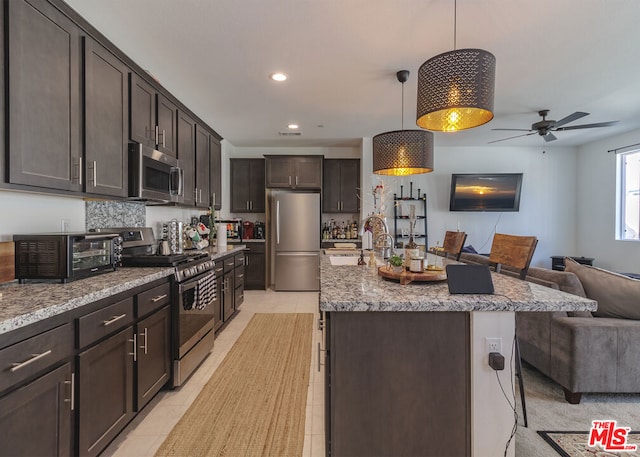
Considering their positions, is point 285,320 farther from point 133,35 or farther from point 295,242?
point 133,35

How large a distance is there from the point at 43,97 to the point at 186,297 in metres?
1.50

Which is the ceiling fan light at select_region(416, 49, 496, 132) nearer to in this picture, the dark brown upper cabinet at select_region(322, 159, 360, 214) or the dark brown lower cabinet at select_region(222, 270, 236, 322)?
the dark brown lower cabinet at select_region(222, 270, 236, 322)

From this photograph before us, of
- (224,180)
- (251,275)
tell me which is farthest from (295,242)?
(224,180)

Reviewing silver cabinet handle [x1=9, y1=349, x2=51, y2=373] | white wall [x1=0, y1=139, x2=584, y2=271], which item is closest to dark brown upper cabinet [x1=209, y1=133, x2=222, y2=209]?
white wall [x1=0, y1=139, x2=584, y2=271]

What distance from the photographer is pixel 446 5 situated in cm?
203

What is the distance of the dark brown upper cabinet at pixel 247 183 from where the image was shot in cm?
582

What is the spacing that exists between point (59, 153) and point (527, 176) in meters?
6.78

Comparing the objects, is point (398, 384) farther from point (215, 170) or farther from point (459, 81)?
point (215, 170)

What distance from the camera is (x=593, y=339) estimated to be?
2.09 metres

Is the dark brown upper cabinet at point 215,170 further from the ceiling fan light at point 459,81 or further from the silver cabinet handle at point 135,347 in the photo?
the ceiling fan light at point 459,81

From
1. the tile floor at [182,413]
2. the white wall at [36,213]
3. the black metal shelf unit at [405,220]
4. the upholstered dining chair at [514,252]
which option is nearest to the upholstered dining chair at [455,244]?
the upholstered dining chair at [514,252]

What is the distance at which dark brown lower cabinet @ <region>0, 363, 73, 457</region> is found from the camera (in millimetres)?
1109

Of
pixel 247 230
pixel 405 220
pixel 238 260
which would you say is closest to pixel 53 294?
pixel 238 260

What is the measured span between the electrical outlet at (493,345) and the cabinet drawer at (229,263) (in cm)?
281
